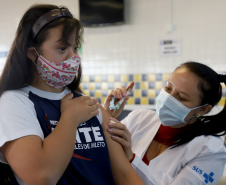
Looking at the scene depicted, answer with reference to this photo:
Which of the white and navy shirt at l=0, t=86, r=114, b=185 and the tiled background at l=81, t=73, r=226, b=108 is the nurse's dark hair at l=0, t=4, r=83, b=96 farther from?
the tiled background at l=81, t=73, r=226, b=108

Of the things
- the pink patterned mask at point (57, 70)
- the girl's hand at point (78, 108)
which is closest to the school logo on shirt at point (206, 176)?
the girl's hand at point (78, 108)

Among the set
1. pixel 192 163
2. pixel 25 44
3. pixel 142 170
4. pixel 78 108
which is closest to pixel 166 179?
pixel 192 163

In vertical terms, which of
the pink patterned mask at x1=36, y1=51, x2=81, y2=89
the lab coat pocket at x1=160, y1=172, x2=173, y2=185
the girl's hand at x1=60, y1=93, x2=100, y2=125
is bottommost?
the lab coat pocket at x1=160, y1=172, x2=173, y2=185

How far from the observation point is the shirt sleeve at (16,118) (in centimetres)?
83

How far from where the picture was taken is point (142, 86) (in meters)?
3.54

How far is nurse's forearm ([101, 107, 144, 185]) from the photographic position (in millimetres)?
1102

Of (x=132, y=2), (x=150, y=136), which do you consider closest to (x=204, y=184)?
(x=150, y=136)

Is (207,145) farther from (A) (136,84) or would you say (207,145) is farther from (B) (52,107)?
(A) (136,84)

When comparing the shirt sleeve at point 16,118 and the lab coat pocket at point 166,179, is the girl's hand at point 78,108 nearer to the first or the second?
the shirt sleeve at point 16,118

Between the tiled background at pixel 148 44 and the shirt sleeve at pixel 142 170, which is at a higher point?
the tiled background at pixel 148 44

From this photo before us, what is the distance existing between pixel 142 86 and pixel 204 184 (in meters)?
2.17

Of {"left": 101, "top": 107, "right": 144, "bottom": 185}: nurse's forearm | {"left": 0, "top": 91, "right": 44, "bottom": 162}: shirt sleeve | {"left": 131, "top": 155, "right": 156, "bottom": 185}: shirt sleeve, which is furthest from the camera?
{"left": 131, "top": 155, "right": 156, "bottom": 185}: shirt sleeve

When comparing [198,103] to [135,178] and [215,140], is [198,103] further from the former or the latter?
[135,178]

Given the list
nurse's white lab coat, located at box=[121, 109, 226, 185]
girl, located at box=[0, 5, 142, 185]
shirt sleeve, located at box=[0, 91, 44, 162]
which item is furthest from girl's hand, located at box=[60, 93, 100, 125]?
nurse's white lab coat, located at box=[121, 109, 226, 185]
